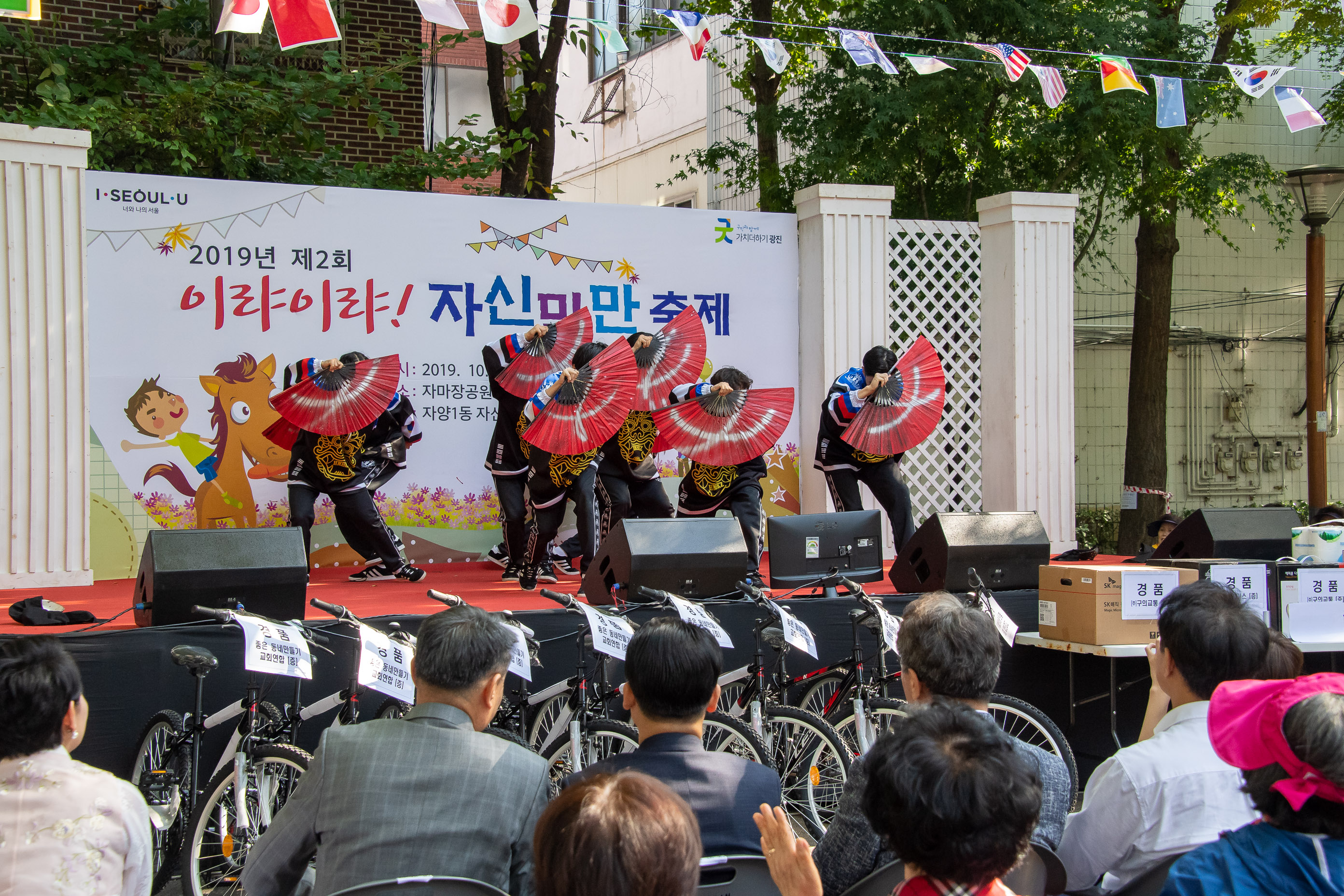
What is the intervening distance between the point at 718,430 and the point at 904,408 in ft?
3.43

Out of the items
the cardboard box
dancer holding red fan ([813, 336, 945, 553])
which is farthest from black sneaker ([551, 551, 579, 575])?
the cardboard box

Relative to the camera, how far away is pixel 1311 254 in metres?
8.83

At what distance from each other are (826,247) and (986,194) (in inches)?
76.2

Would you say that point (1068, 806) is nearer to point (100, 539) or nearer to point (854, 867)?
point (854, 867)

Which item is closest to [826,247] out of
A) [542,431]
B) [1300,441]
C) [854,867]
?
[542,431]

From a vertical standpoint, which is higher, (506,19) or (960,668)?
(506,19)

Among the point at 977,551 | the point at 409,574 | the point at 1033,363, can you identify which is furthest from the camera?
the point at 1033,363

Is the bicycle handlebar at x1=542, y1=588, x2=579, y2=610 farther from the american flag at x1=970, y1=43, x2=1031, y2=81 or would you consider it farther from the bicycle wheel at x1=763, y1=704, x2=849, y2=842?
the american flag at x1=970, y1=43, x2=1031, y2=81

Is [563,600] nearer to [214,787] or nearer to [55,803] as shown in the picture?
[214,787]

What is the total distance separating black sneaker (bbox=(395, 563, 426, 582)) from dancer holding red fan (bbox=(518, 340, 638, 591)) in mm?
601

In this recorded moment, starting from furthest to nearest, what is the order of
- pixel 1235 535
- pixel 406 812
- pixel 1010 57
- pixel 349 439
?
pixel 1010 57, pixel 349 439, pixel 1235 535, pixel 406 812

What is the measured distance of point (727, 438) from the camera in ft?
20.3

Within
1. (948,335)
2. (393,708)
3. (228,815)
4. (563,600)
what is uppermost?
(948,335)

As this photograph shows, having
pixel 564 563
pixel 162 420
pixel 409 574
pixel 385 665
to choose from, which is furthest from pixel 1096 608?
pixel 162 420
